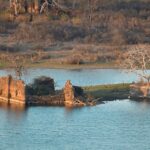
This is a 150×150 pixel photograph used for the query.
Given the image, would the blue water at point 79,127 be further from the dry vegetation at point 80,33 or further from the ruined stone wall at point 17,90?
the dry vegetation at point 80,33

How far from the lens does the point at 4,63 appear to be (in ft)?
273

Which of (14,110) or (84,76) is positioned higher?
(84,76)

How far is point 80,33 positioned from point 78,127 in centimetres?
4213

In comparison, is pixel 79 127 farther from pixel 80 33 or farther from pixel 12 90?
pixel 80 33

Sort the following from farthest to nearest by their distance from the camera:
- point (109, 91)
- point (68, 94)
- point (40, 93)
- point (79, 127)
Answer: point (109, 91) < point (40, 93) < point (68, 94) < point (79, 127)

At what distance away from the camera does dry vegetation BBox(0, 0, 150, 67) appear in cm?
8631

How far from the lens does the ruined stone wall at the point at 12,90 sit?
63.2 m

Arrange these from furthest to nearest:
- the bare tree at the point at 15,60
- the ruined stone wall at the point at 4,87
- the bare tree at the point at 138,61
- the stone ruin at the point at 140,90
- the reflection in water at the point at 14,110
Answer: the bare tree at the point at 15,60 < the bare tree at the point at 138,61 < the stone ruin at the point at 140,90 < the ruined stone wall at the point at 4,87 < the reflection in water at the point at 14,110

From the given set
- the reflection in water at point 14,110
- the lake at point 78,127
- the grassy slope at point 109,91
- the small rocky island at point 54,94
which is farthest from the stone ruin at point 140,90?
the reflection in water at point 14,110

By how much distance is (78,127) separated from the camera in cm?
5612

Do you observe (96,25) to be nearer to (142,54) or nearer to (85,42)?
(85,42)

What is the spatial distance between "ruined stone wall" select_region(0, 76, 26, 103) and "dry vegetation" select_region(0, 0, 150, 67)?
17.7m

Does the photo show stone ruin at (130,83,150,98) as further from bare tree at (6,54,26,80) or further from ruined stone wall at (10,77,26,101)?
bare tree at (6,54,26,80)

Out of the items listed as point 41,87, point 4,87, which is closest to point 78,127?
point 41,87
